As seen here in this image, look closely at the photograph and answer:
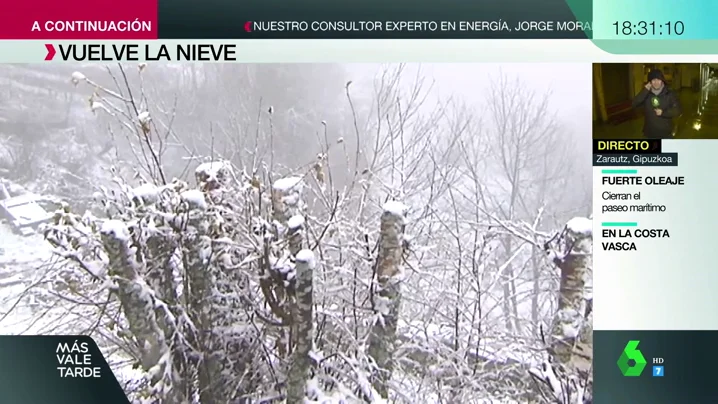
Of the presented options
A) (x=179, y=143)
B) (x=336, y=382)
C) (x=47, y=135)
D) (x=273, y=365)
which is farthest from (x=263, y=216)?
(x=47, y=135)

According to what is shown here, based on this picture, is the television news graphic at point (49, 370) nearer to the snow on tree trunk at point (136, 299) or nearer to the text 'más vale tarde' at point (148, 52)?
the snow on tree trunk at point (136, 299)

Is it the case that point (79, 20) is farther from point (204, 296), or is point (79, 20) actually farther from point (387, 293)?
point (387, 293)

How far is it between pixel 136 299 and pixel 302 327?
2.26ft

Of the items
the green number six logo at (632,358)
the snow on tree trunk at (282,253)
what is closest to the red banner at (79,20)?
the snow on tree trunk at (282,253)

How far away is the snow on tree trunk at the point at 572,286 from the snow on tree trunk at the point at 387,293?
66 cm

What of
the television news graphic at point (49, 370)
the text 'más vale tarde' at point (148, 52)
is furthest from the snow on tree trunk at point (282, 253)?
the television news graphic at point (49, 370)

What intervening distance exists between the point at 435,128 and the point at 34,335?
1864 mm

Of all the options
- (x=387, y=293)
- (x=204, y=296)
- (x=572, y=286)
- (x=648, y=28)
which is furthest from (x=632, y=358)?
(x=204, y=296)

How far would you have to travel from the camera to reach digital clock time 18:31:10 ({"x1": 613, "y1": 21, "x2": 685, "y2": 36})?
1.99 metres

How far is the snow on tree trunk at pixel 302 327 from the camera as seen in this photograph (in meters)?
2.01

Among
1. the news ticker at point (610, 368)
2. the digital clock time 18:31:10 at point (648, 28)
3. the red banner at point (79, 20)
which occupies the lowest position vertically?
the news ticker at point (610, 368)

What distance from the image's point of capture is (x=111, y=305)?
204cm

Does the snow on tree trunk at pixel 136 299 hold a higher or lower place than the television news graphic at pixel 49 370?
higher

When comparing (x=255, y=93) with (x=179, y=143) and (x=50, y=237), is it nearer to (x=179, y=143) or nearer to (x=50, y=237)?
(x=179, y=143)
